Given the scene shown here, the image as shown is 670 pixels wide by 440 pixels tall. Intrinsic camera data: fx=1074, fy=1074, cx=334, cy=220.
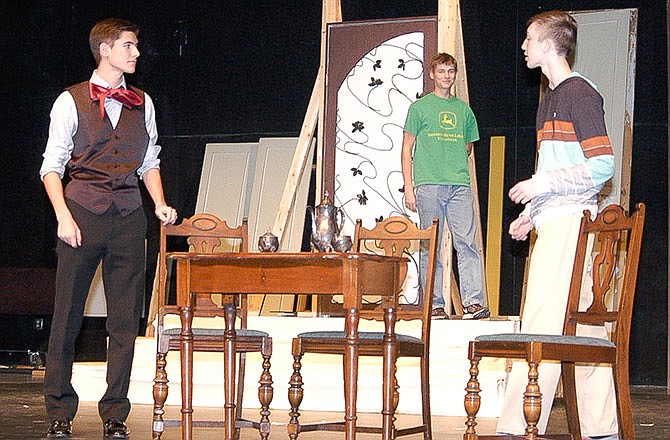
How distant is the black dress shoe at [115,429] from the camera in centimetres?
423

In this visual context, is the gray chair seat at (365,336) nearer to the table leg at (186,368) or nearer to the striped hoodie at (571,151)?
the table leg at (186,368)

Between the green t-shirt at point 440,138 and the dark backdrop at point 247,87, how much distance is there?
55.7 inches

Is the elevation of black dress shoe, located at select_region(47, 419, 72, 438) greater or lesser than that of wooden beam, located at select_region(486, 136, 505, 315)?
lesser

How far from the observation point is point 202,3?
8.75m

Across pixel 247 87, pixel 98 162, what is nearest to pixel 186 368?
pixel 98 162

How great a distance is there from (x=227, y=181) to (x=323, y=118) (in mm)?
1649

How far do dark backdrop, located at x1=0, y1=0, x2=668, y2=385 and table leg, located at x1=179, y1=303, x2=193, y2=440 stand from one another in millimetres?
4225

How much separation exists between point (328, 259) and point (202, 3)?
5.86m

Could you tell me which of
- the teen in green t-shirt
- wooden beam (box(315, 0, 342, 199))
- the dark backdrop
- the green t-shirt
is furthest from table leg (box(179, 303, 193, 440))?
the dark backdrop

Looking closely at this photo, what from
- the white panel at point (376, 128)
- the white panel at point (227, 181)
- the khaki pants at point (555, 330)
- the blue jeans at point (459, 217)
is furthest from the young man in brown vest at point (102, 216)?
the white panel at point (227, 181)

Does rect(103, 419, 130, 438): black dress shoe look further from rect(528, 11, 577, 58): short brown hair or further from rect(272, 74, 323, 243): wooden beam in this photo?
rect(272, 74, 323, 243): wooden beam

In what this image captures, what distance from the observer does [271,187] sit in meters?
8.21

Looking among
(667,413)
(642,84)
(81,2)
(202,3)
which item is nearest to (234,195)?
(202,3)

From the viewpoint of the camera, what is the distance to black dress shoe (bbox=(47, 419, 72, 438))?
165 inches
